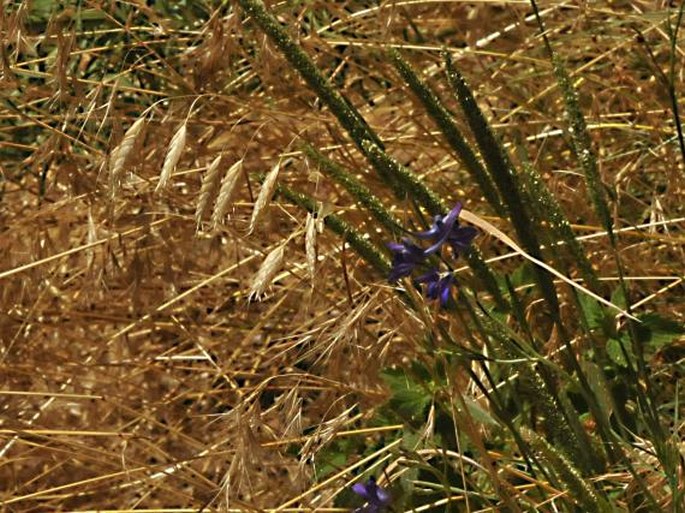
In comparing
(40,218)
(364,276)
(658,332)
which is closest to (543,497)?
(658,332)

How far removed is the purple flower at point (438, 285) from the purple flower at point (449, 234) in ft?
0.07

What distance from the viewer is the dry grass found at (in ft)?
4.55

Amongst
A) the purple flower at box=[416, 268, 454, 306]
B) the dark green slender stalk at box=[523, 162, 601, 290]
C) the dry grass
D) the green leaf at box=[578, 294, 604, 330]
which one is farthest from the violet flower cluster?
the green leaf at box=[578, 294, 604, 330]

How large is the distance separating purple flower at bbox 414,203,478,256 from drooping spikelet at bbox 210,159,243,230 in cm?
20

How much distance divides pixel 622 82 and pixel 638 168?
166 mm

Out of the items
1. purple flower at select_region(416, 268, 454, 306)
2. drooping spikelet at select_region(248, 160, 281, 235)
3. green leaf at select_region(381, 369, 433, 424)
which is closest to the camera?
purple flower at select_region(416, 268, 454, 306)

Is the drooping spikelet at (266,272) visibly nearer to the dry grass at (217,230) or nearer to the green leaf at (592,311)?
the dry grass at (217,230)

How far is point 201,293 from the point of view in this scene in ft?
6.68

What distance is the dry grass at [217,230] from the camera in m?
1.39

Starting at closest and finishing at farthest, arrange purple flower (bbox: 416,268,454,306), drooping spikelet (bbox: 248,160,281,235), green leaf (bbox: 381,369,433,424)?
purple flower (bbox: 416,268,454,306) < drooping spikelet (bbox: 248,160,281,235) < green leaf (bbox: 381,369,433,424)

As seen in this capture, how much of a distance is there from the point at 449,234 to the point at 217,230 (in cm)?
42

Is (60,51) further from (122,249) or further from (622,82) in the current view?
(622,82)

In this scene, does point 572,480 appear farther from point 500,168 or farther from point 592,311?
point 592,311

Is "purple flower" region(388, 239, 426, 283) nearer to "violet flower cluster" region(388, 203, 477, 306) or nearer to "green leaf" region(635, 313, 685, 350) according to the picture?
"violet flower cluster" region(388, 203, 477, 306)
